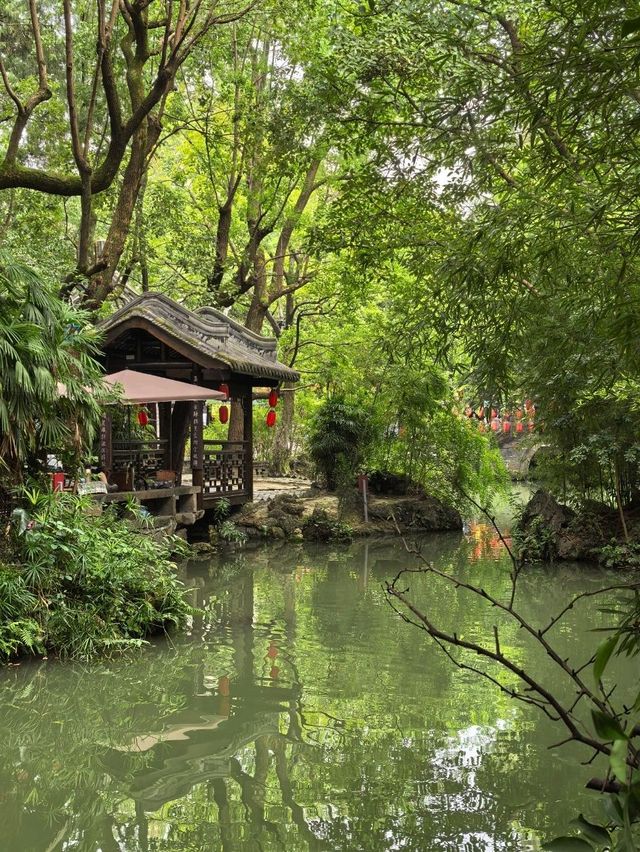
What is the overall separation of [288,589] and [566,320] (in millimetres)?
4504

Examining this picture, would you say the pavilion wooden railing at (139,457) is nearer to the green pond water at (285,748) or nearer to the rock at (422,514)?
the green pond water at (285,748)

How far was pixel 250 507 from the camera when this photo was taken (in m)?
13.2

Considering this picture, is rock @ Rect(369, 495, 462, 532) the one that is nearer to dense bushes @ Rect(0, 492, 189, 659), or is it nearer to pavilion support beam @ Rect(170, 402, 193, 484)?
pavilion support beam @ Rect(170, 402, 193, 484)

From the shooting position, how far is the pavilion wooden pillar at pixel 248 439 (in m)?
13.3

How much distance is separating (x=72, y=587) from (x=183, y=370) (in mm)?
6230

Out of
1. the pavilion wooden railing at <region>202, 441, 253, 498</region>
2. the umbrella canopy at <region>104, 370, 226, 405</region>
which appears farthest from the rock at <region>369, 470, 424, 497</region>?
the umbrella canopy at <region>104, 370, 226, 405</region>

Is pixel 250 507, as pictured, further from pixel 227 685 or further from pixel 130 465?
pixel 227 685

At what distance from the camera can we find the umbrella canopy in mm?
9930

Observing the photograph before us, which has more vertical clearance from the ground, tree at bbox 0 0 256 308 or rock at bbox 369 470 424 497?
tree at bbox 0 0 256 308

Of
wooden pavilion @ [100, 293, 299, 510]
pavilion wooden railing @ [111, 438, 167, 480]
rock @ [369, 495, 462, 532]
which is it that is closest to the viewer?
pavilion wooden railing @ [111, 438, 167, 480]

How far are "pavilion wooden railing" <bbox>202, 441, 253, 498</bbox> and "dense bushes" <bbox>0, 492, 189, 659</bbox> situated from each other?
5.23 metres

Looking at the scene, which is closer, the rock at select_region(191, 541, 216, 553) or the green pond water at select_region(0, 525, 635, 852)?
the green pond water at select_region(0, 525, 635, 852)

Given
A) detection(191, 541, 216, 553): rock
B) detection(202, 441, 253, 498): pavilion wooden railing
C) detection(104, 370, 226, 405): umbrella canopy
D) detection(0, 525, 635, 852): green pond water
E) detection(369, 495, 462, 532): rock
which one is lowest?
detection(0, 525, 635, 852): green pond water

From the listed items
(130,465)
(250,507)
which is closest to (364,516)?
(250,507)
